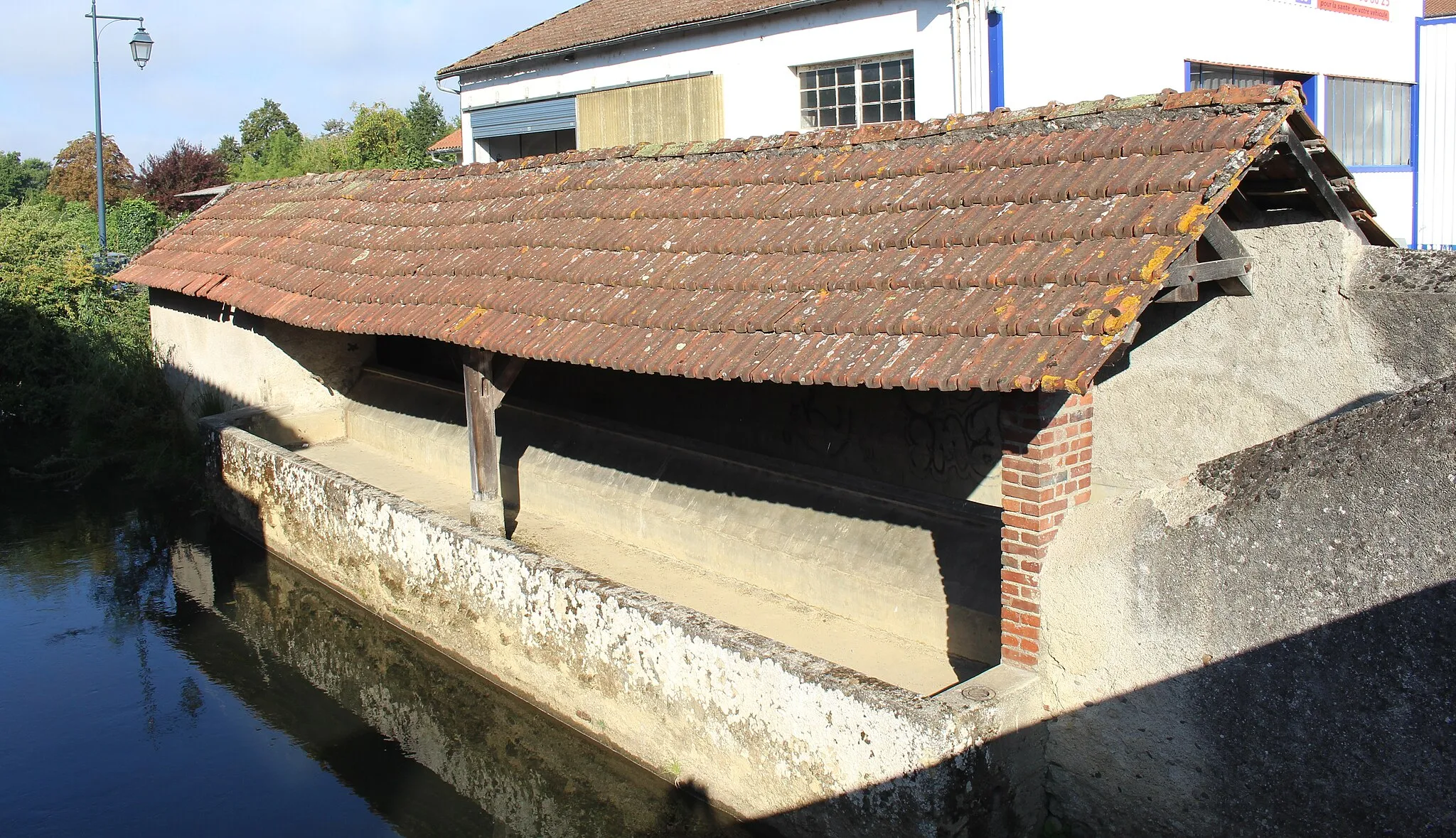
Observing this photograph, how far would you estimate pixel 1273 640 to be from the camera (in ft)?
13.2

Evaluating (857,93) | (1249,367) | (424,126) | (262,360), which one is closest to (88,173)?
(424,126)

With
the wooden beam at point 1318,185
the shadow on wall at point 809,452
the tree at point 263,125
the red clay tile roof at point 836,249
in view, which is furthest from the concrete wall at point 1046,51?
the tree at point 263,125

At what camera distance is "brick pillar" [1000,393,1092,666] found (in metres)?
4.95

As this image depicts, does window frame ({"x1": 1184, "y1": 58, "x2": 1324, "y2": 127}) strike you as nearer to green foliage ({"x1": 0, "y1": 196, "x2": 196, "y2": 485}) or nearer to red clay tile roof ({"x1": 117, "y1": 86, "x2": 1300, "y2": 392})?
red clay tile roof ({"x1": 117, "y1": 86, "x2": 1300, "y2": 392})

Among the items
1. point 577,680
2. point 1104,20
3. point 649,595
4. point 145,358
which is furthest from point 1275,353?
point 145,358

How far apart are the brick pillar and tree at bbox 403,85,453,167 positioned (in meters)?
26.1

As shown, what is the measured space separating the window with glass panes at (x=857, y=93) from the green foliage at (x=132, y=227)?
15591 millimetres

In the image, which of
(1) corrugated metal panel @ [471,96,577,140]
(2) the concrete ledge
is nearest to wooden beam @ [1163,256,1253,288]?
(2) the concrete ledge

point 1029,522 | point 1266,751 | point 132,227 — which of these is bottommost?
point 1266,751

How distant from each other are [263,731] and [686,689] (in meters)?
3.44

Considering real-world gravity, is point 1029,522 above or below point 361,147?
below

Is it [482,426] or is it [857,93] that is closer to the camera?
[482,426]

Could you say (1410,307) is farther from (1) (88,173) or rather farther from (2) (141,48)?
(1) (88,173)

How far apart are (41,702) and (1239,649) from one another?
312 inches
